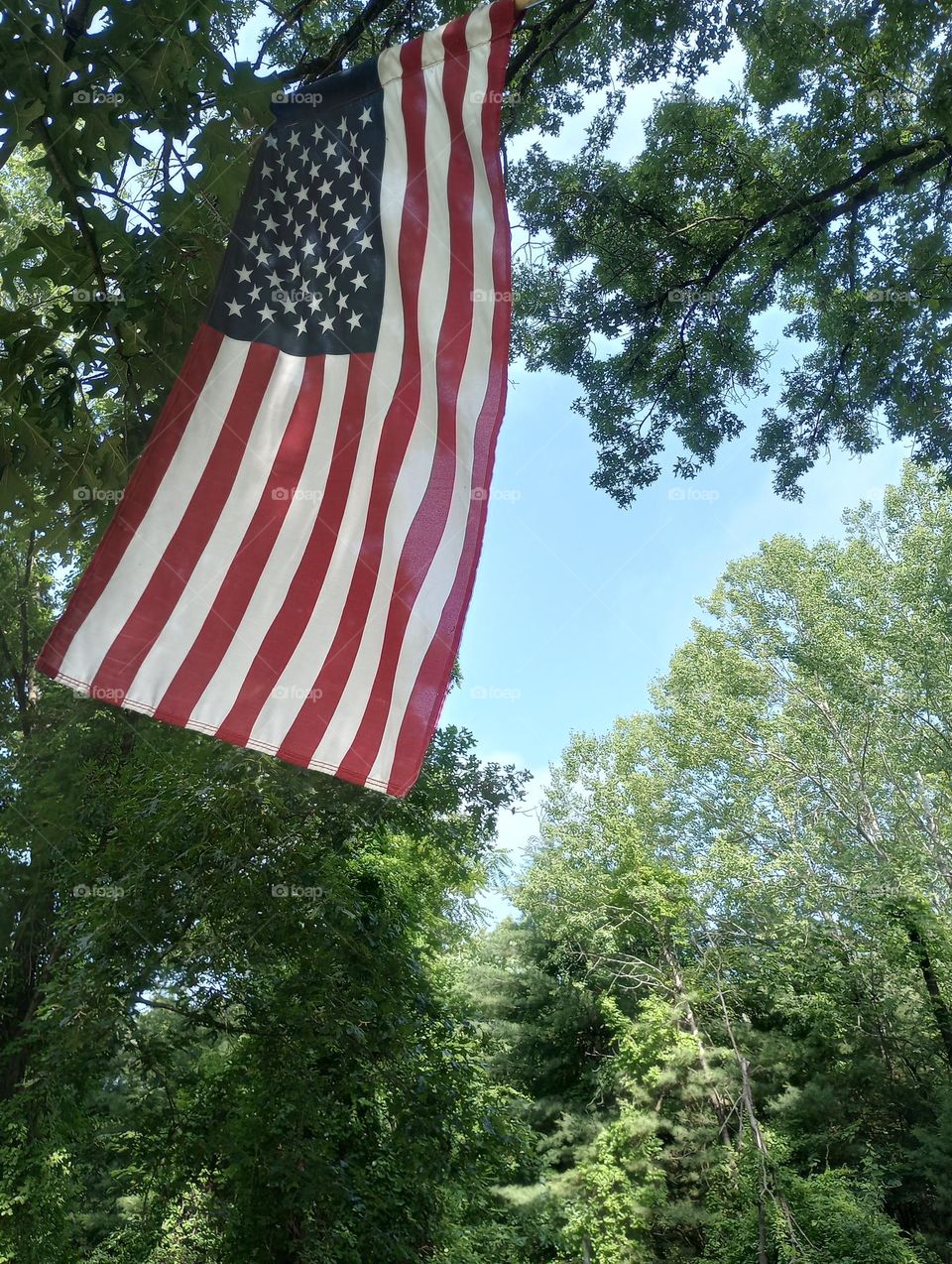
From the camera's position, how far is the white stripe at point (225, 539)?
2.39m

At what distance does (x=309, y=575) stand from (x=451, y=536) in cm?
44

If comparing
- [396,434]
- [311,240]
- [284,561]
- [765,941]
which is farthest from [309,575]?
[765,941]

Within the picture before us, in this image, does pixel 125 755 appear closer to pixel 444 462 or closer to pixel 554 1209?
pixel 444 462

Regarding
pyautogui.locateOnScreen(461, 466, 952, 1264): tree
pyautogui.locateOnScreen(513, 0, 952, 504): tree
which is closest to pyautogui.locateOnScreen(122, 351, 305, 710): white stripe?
pyautogui.locateOnScreen(513, 0, 952, 504): tree

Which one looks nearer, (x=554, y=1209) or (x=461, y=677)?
(x=461, y=677)

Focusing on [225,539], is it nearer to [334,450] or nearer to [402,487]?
[334,450]

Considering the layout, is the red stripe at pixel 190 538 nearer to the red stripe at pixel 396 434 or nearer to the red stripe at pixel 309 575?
the red stripe at pixel 309 575

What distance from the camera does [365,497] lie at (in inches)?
106

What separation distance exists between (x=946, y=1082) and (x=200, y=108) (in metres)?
18.2

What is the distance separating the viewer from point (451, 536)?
8.73 ft

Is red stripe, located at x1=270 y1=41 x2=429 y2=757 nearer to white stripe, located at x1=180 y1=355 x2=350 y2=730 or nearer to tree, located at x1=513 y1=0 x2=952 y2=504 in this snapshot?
white stripe, located at x1=180 y1=355 x2=350 y2=730

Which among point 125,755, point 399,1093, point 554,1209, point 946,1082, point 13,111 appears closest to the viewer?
point 13,111

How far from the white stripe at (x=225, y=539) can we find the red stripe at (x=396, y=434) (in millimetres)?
323

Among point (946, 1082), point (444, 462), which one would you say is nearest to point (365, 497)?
point (444, 462)
